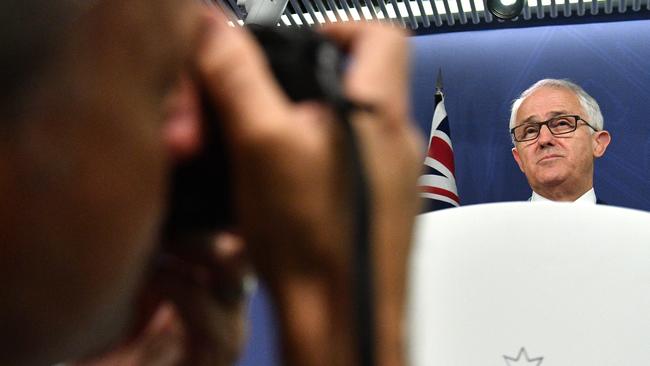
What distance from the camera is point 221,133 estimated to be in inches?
10.3

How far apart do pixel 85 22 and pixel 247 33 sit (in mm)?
96

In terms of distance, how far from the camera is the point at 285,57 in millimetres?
287

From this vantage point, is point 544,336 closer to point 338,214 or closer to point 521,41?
point 338,214

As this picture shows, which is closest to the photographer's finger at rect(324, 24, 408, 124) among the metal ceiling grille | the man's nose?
the metal ceiling grille

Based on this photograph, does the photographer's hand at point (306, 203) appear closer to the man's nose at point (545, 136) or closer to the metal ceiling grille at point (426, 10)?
the metal ceiling grille at point (426, 10)

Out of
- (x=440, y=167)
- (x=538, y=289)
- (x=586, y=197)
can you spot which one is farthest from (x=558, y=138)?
(x=538, y=289)

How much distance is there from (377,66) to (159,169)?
3.6 inches

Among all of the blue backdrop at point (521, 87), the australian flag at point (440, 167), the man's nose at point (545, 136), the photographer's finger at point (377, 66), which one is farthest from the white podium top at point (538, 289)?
the blue backdrop at point (521, 87)

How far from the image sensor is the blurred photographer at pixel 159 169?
8.1 inches

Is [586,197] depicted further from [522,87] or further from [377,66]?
[377,66]

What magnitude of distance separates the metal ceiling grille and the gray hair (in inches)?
8.6

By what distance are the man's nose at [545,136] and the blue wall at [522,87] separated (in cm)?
18

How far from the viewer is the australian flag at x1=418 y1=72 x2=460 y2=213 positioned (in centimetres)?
217

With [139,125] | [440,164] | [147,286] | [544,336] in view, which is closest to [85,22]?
[139,125]
